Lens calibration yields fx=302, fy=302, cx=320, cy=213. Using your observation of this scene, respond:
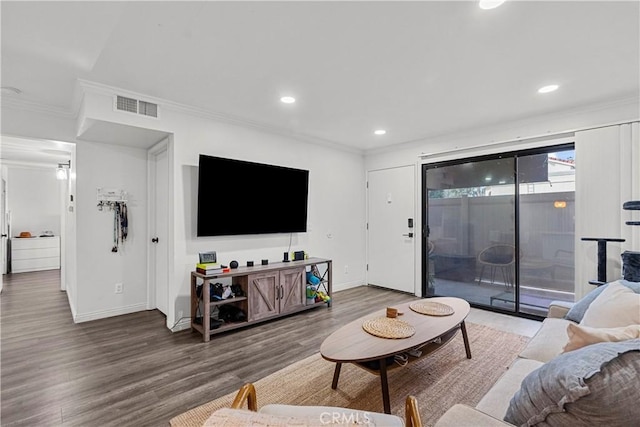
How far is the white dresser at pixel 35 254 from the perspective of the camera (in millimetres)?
6527

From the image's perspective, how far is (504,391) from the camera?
1.48 m

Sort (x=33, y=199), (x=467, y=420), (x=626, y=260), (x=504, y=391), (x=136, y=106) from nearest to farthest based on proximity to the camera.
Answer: (x=467, y=420) → (x=504, y=391) → (x=626, y=260) → (x=136, y=106) → (x=33, y=199)

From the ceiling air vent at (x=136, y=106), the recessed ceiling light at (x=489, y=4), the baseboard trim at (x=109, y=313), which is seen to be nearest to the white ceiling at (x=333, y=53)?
the recessed ceiling light at (x=489, y=4)

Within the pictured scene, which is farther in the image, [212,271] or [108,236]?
[108,236]

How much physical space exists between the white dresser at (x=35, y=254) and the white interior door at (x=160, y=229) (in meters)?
4.84

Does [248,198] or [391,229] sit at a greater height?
[248,198]

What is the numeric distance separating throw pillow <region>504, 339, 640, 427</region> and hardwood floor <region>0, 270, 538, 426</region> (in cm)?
197

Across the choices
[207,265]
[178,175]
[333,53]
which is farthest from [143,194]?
[333,53]

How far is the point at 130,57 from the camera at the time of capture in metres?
2.38

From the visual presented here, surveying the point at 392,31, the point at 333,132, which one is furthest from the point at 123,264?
the point at 392,31

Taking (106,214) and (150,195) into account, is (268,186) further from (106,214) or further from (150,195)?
(106,214)

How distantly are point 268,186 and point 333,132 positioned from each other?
1.31 meters

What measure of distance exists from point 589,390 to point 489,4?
1.97 metres

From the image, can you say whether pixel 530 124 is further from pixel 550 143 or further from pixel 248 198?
pixel 248 198
